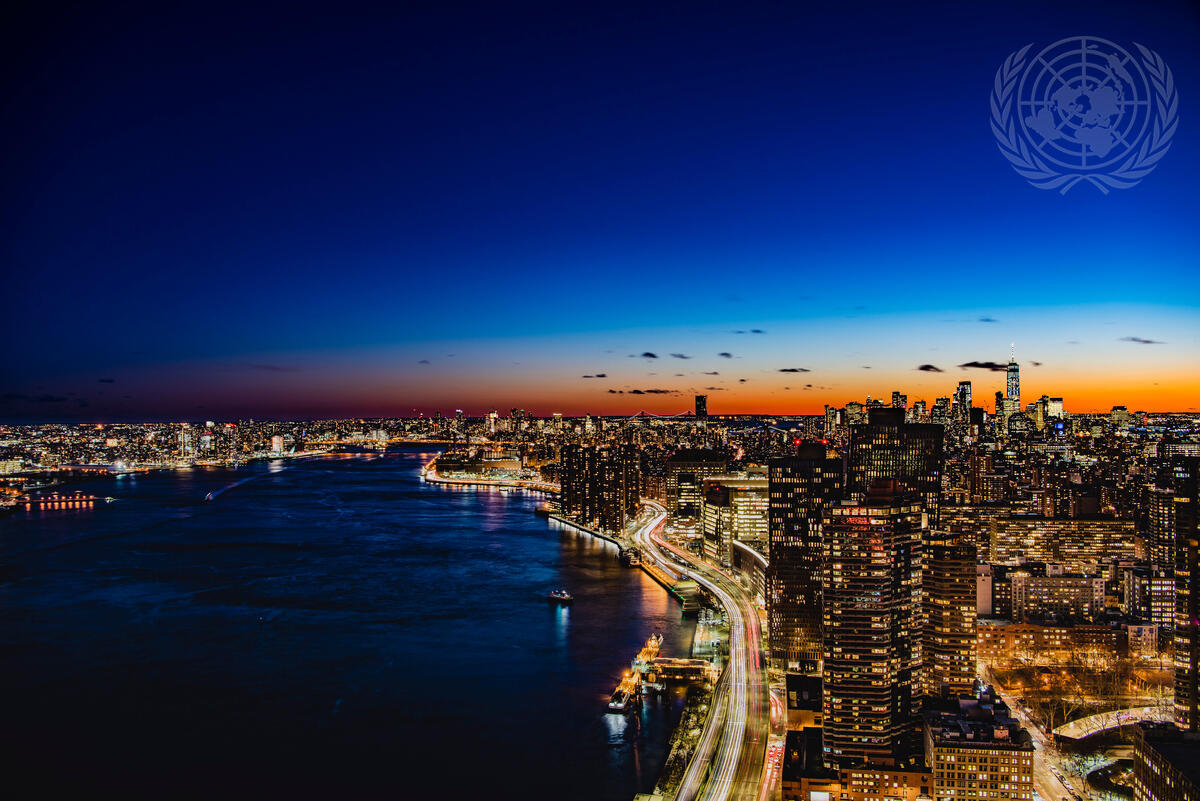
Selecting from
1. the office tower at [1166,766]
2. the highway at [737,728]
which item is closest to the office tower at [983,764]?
the office tower at [1166,766]

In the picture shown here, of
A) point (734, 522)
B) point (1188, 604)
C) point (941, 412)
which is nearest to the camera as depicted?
point (1188, 604)

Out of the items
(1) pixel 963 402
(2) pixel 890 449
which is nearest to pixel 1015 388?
(1) pixel 963 402

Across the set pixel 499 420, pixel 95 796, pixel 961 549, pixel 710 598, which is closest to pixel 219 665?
pixel 95 796

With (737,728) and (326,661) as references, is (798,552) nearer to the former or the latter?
(737,728)

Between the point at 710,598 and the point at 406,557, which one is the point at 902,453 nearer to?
the point at 710,598

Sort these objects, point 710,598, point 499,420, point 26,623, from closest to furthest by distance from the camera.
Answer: point 26,623 → point 710,598 → point 499,420
